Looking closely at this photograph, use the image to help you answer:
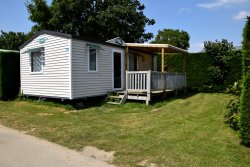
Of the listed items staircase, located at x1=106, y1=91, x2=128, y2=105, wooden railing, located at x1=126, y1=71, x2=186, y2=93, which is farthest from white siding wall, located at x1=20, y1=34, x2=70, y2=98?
wooden railing, located at x1=126, y1=71, x2=186, y2=93

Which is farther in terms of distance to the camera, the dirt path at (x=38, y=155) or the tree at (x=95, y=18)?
the tree at (x=95, y=18)

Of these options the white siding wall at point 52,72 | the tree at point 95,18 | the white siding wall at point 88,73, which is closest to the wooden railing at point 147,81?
the white siding wall at point 88,73

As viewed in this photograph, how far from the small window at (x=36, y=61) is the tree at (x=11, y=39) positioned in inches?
949

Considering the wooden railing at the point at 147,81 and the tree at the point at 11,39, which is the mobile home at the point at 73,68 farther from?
→ the tree at the point at 11,39

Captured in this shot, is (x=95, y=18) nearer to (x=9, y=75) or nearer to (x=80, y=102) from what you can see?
(x=9, y=75)

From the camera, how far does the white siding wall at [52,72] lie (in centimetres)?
1142

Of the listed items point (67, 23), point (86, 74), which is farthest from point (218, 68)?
point (67, 23)

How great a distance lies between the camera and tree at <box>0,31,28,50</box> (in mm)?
35525

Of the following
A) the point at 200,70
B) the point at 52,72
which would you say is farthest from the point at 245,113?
the point at 200,70

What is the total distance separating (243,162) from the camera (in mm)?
4848

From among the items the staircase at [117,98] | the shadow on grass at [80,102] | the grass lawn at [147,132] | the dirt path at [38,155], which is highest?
the staircase at [117,98]

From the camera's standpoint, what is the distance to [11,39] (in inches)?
1409

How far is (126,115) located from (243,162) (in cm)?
524

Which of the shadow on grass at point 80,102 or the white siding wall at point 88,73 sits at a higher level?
the white siding wall at point 88,73
